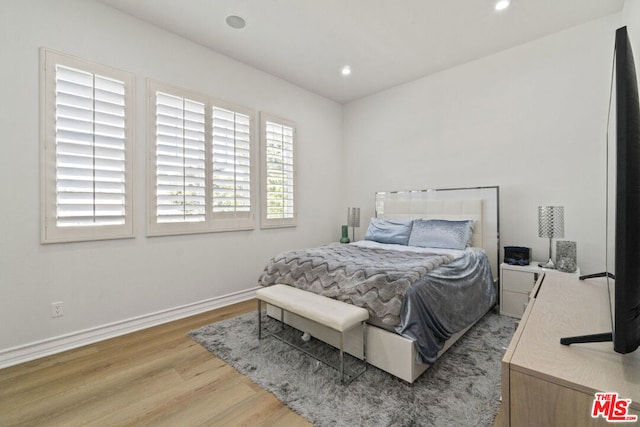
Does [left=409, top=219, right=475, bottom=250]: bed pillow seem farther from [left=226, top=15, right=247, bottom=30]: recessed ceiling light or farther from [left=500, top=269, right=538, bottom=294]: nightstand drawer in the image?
[left=226, top=15, right=247, bottom=30]: recessed ceiling light

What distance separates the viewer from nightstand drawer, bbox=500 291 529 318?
2891mm

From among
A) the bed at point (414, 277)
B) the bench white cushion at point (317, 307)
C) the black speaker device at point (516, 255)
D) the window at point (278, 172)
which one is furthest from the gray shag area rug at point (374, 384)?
the window at point (278, 172)

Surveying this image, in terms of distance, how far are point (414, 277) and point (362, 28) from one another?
261cm

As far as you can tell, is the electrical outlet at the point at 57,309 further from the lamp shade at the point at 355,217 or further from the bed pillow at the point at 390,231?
the lamp shade at the point at 355,217

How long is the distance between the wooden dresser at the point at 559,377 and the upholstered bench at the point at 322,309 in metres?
1.00

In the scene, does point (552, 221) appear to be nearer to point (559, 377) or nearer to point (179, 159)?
point (559, 377)

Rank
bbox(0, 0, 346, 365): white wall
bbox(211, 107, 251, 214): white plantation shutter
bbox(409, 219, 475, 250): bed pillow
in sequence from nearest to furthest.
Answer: bbox(0, 0, 346, 365): white wall < bbox(409, 219, 475, 250): bed pillow < bbox(211, 107, 251, 214): white plantation shutter

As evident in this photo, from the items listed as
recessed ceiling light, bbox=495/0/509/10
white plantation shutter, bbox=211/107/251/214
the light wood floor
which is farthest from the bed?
recessed ceiling light, bbox=495/0/509/10

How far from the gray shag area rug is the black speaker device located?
2.67 feet

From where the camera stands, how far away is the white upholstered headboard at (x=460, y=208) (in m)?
3.32

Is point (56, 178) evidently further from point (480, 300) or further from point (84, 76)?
point (480, 300)

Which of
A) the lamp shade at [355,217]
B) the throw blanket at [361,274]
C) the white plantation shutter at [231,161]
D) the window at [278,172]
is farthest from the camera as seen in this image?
the lamp shade at [355,217]

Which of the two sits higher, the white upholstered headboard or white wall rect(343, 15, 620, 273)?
white wall rect(343, 15, 620, 273)

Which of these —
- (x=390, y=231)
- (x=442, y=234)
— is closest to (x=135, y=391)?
(x=390, y=231)
